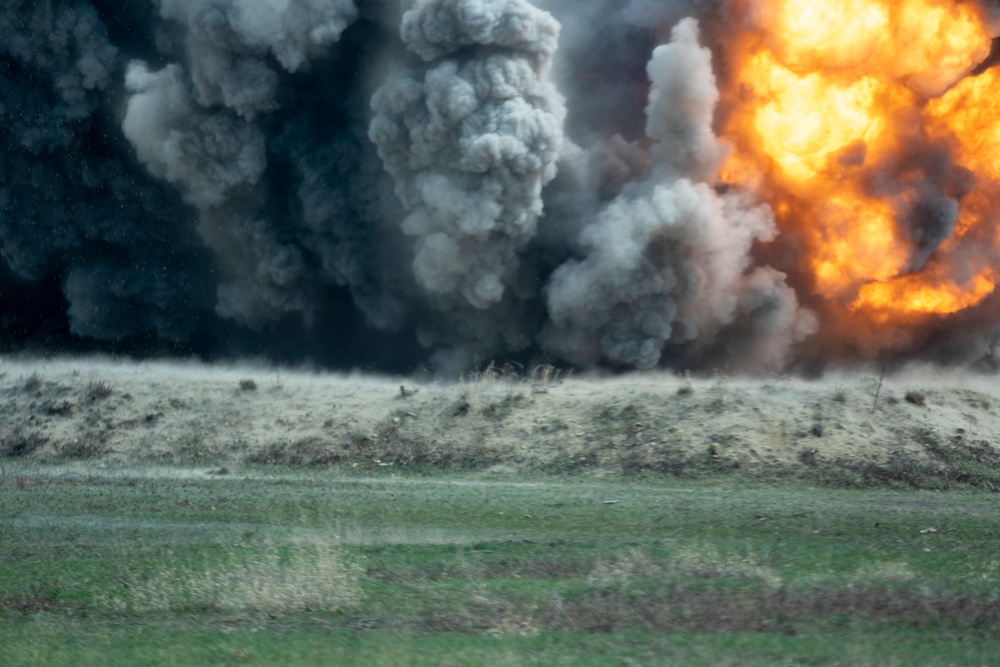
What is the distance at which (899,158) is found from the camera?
30953 millimetres

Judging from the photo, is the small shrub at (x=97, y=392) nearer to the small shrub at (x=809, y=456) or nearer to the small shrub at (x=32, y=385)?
the small shrub at (x=32, y=385)

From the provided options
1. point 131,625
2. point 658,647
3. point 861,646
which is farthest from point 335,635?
point 861,646

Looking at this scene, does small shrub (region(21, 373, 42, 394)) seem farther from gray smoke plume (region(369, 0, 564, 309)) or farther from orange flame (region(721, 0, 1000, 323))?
orange flame (region(721, 0, 1000, 323))

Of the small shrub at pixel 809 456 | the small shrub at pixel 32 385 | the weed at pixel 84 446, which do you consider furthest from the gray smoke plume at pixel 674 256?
the small shrub at pixel 32 385

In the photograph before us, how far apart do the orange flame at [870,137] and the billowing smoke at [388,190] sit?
837 mm

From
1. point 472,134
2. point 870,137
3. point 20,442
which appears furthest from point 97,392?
point 870,137

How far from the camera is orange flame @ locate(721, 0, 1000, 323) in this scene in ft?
98.3

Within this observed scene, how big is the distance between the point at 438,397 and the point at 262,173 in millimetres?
14260

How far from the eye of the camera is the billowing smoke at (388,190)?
1235 inches

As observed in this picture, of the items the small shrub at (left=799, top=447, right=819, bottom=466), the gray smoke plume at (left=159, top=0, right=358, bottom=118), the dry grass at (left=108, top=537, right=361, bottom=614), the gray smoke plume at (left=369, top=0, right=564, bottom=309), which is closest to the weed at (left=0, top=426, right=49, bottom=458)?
the gray smoke plume at (left=369, top=0, right=564, bottom=309)

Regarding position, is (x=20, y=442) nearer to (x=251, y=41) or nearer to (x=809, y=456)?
(x=251, y=41)

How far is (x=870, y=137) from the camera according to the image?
30.8m

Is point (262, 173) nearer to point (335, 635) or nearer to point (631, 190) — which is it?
point (631, 190)

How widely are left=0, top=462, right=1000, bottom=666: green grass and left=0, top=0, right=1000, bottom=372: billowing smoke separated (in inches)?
513
